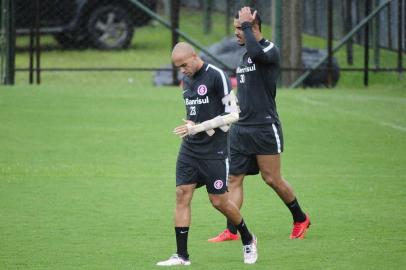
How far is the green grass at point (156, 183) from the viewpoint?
10.0m

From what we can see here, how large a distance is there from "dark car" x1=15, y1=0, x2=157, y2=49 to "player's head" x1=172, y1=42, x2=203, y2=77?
1493cm

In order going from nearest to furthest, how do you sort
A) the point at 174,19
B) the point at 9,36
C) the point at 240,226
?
the point at 240,226, the point at 9,36, the point at 174,19

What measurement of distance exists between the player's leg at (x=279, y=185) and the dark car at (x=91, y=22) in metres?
14.0

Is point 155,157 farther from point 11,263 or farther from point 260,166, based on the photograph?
point 11,263

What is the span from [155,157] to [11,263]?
23.7ft

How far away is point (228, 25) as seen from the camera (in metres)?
27.2

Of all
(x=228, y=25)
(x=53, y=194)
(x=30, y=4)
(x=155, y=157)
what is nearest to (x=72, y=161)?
(x=155, y=157)

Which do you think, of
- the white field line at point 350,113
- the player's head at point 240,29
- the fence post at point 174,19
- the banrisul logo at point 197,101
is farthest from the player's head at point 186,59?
the fence post at point 174,19

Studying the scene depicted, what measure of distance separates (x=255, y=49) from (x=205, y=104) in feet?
3.60

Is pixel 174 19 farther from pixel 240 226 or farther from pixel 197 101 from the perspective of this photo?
pixel 240 226

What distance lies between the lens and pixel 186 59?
9.26 meters

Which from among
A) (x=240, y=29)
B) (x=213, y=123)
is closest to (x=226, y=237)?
(x=213, y=123)

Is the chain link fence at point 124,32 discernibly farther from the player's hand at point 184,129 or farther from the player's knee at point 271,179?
the player's hand at point 184,129

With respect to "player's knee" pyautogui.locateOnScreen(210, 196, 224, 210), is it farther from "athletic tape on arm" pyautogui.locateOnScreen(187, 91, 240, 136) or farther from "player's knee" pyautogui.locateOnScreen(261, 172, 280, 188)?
"player's knee" pyautogui.locateOnScreen(261, 172, 280, 188)
